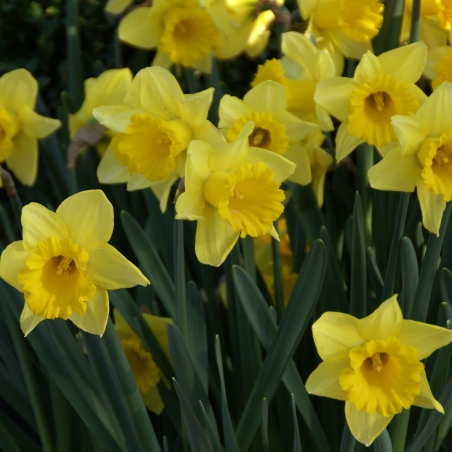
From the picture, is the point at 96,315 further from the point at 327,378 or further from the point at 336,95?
the point at 336,95

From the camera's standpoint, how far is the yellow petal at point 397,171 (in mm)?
1069

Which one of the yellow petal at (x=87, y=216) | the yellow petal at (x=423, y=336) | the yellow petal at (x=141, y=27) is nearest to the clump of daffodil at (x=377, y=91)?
the yellow petal at (x=423, y=336)

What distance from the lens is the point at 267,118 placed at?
118 centimetres

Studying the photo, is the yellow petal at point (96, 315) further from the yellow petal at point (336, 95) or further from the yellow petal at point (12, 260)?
the yellow petal at point (336, 95)

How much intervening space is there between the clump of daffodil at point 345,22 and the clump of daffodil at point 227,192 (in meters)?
0.50

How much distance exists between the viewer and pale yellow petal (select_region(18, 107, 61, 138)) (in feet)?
4.44

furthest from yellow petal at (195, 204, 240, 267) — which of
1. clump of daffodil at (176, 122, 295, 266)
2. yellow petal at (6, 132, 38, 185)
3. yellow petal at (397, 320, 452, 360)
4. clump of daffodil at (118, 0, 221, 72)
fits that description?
clump of daffodil at (118, 0, 221, 72)

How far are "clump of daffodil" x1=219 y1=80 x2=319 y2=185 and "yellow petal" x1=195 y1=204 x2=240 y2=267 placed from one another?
0.21m

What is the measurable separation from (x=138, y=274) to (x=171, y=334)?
0.17m

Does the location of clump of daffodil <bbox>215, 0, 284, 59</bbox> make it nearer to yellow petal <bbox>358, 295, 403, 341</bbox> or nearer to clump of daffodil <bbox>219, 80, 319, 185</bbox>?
clump of daffodil <bbox>219, 80, 319, 185</bbox>

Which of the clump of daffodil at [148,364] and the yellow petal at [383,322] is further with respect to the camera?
the clump of daffodil at [148,364]

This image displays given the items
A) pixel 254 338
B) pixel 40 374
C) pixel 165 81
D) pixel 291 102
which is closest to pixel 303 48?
pixel 291 102

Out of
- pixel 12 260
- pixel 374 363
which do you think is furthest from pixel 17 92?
pixel 374 363

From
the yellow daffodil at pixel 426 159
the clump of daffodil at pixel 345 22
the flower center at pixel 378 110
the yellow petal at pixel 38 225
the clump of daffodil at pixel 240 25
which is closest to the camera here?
the yellow petal at pixel 38 225
